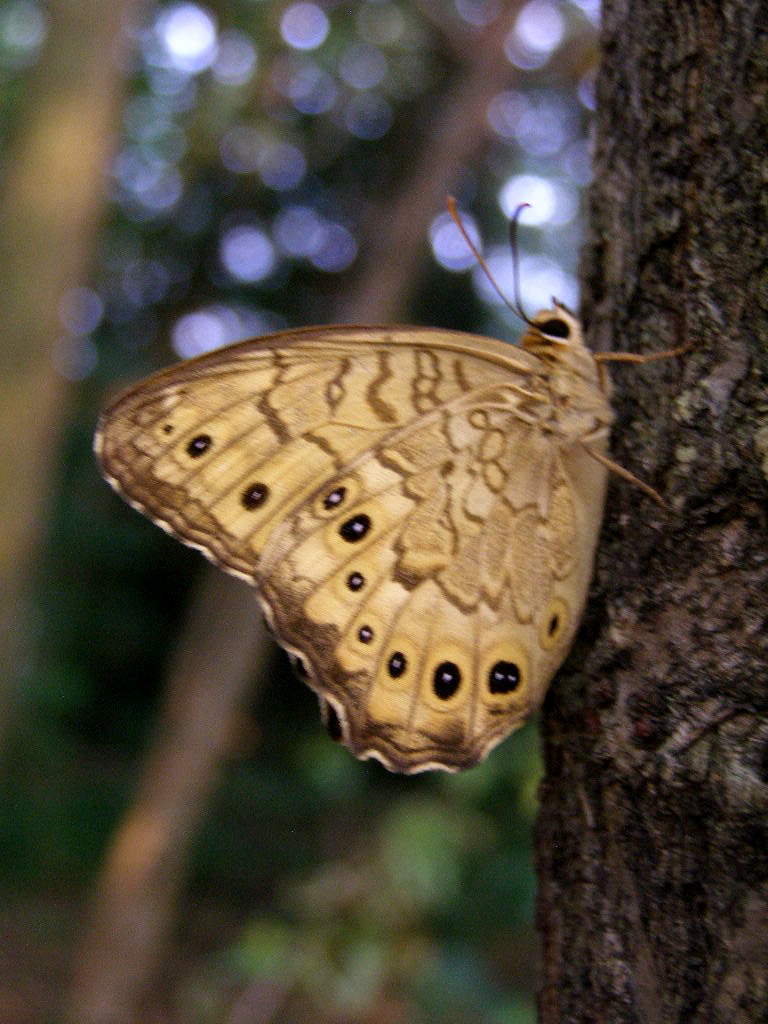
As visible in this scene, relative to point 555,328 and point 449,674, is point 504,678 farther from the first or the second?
point 555,328

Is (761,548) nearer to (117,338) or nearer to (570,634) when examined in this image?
(570,634)

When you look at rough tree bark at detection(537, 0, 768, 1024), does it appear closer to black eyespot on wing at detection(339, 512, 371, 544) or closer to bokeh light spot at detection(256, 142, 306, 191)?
black eyespot on wing at detection(339, 512, 371, 544)

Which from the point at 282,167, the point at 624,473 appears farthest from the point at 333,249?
the point at 624,473

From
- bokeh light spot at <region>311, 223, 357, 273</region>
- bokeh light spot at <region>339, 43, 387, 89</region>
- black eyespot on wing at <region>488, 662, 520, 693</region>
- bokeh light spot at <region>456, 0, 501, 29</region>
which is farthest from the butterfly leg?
bokeh light spot at <region>311, 223, 357, 273</region>

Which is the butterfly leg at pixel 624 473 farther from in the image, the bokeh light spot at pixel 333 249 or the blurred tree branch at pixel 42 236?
the bokeh light spot at pixel 333 249

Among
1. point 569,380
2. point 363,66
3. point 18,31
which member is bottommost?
point 18,31

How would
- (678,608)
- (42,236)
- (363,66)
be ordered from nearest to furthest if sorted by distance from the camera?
1. (678,608)
2. (42,236)
3. (363,66)
